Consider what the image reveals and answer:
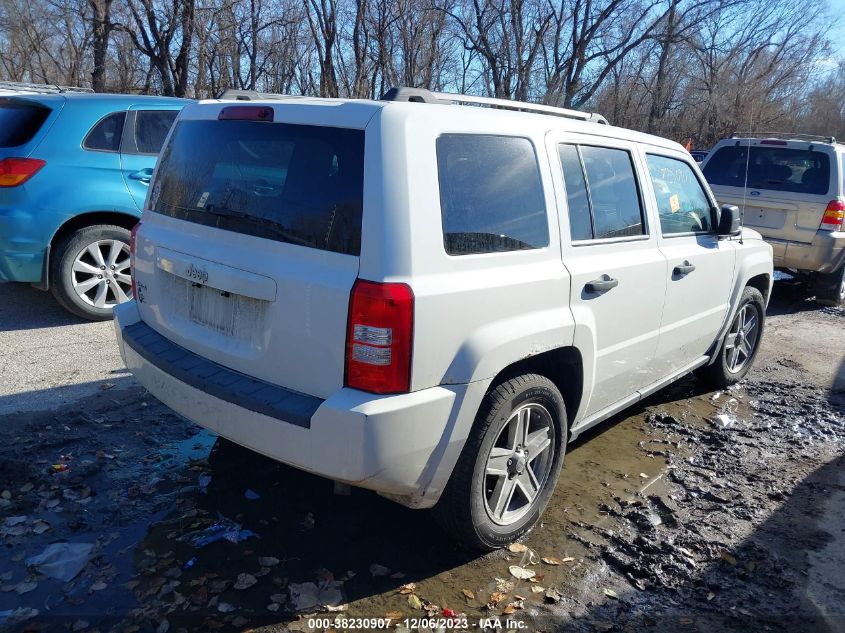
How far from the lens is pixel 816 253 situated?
805 cm

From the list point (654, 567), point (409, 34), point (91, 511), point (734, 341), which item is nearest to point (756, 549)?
point (654, 567)

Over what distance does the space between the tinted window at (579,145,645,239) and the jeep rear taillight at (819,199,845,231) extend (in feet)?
17.6

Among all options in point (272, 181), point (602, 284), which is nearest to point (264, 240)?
point (272, 181)

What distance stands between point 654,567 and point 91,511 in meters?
2.70

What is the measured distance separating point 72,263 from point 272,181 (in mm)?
3703

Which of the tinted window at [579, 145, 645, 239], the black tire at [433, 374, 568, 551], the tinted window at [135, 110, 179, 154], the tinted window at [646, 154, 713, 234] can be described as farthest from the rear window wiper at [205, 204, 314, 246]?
the tinted window at [135, 110, 179, 154]

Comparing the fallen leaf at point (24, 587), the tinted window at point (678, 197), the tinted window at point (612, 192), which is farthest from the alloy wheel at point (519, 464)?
the fallen leaf at point (24, 587)

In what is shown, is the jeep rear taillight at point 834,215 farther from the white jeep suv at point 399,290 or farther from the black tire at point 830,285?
the white jeep suv at point 399,290

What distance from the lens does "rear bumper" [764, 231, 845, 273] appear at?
7.98 metres

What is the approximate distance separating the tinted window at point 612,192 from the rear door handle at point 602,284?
0.76 feet

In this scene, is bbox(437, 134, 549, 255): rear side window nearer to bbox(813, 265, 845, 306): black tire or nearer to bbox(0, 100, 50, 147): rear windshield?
bbox(0, 100, 50, 147): rear windshield

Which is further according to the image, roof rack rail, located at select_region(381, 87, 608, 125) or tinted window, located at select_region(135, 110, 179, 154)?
tinted window, located at select_region(135, 110, 179, 154)

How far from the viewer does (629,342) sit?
377 cm

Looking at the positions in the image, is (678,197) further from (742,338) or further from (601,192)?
(742,338)
